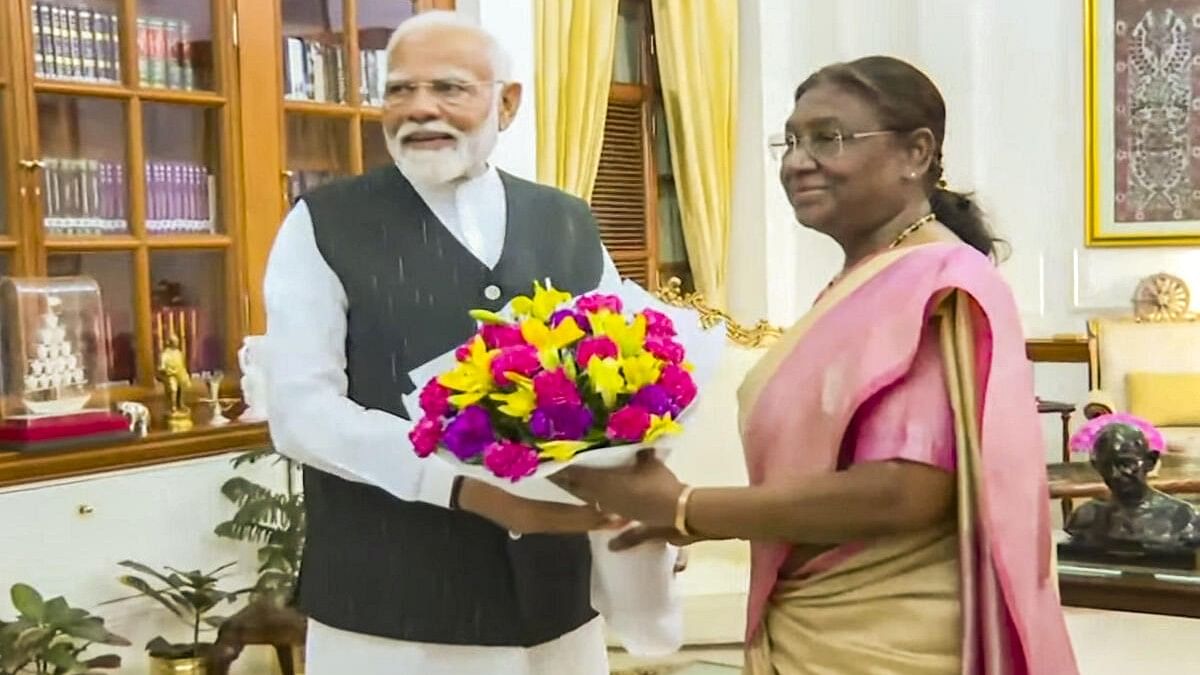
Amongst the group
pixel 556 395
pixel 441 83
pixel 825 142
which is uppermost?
pixel 441 83

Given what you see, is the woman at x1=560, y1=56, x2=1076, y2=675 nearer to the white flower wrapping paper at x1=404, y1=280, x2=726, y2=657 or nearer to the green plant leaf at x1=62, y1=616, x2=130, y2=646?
the white flower wrapping paper at x1=404, y1=280, x2=726, y2=657

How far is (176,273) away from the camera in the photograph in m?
3.54

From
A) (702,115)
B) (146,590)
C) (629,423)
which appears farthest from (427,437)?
(702,115)

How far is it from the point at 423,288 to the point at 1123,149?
480 cm

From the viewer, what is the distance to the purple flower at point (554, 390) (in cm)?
141

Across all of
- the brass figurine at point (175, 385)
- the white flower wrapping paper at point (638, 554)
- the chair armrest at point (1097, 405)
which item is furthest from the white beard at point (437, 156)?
the chair armrest at point (1097, 405)

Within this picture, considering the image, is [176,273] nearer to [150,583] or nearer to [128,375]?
[128,375]

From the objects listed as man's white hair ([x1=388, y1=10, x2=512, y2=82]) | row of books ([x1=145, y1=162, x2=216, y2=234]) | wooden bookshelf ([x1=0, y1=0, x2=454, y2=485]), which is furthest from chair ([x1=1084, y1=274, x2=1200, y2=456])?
man's white hair ([x1=388, y1=10, x2=512, y2=82])

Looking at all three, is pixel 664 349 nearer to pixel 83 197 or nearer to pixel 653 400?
pixel 653 400

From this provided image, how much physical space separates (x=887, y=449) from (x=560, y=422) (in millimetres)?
323

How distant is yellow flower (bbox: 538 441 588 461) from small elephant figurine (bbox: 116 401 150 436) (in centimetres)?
198

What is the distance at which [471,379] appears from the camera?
1.45 m

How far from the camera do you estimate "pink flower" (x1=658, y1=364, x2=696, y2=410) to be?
146cm

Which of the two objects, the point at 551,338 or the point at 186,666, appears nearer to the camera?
the point at 551,338
